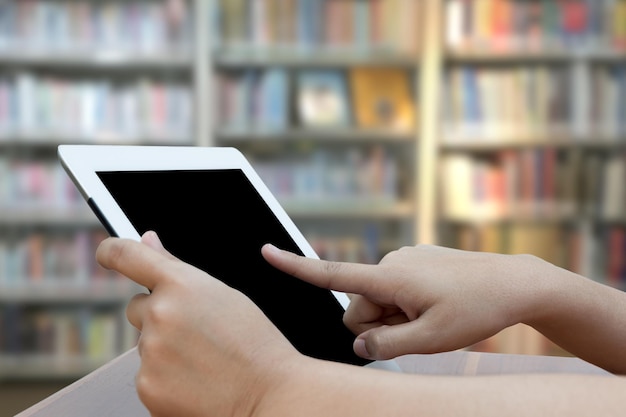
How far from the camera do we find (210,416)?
17.8 inches

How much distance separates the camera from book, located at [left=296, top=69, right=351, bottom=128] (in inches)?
105

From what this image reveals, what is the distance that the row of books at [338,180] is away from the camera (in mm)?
2662

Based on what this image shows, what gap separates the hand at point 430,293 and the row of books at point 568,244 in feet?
6.70

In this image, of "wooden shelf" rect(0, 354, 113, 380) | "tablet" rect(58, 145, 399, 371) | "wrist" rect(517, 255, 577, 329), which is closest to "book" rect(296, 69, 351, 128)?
"wooden shelf" rect(0, 354, 113, 380)

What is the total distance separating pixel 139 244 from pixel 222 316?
0.09 metres

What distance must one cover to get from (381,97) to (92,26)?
1198mm

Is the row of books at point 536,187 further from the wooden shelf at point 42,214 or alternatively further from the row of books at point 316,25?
the wooden shelf at point 42,214

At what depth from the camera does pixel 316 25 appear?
2.63 metres

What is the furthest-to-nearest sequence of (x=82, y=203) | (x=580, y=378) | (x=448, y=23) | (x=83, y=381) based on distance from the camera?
(x=82, y=203)
(x=448, y=23)
(x=83, y=381)
(x=580, y=378)

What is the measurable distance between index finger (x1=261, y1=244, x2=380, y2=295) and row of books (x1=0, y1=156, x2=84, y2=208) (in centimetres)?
229

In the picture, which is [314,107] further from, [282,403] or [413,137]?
[282,403]

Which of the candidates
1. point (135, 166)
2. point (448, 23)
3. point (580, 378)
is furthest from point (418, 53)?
point (580, 378)

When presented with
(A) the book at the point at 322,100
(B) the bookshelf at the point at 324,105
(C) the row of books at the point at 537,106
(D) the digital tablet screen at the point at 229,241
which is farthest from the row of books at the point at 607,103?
(D) the digital tablet screen at the point at 229,241

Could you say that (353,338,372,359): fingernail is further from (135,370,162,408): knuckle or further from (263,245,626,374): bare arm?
(135,370,162,408): knuckle
